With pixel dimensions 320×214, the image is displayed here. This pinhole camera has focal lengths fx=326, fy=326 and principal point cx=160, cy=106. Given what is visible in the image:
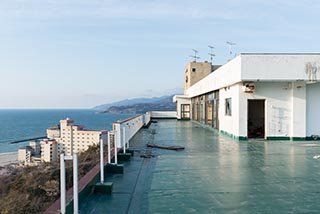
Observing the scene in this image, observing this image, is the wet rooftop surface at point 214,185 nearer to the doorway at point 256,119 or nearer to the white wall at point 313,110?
the white wall at point 313,110

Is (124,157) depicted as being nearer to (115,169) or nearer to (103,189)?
(115,169)

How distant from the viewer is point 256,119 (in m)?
14.5

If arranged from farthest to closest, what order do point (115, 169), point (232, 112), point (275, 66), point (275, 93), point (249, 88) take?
1. point (232, 112)
2. point (275, 93)
3. point (249, 88)
4. point (275, 66)
5. point (115, 169)

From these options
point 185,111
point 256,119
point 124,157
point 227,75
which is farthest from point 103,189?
point 185,111

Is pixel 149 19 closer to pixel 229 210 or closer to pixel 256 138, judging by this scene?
pixel 256 138


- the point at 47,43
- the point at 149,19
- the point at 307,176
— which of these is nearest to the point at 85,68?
the point at 47,43

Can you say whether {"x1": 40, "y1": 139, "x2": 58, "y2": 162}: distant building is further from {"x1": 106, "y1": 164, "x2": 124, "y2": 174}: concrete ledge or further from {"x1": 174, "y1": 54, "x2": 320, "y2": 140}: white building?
{"x1": 106, "y1": 164, "x2": 124, "y2": 174}: concrete ledge

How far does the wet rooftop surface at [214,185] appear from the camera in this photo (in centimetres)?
376

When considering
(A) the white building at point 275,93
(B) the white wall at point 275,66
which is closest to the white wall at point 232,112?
(A) the white building at point 275,93

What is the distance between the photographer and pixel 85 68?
110 ft

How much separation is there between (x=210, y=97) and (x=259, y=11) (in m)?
6.23

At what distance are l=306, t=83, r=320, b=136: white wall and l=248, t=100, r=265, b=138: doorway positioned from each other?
5.69ft

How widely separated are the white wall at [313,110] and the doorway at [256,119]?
173cm

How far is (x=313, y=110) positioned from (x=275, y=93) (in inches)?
59.3
